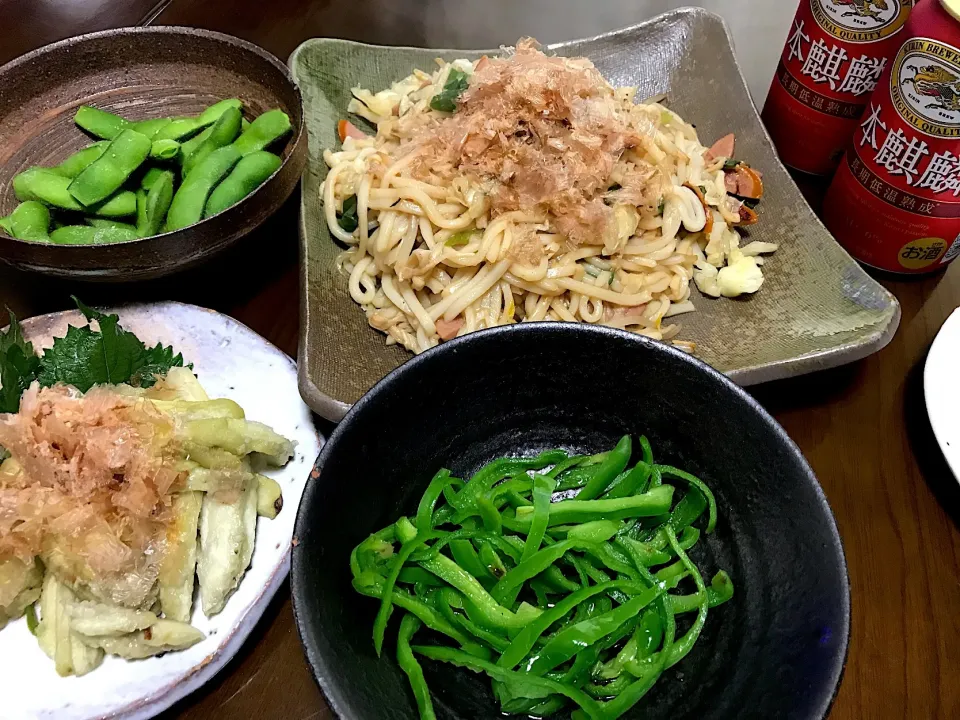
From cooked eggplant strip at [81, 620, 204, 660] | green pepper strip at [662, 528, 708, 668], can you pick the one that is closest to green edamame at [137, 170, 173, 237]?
cooked eggplant strip at [81, 620, 204, 660]

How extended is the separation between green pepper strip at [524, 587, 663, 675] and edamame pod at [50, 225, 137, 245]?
4.85 feet

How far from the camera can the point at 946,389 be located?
62.7 inches

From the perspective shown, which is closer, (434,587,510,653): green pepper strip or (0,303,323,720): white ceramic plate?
(434,587,510,653): green pepper strip

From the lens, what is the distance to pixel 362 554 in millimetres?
1145

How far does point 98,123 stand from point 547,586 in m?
1.93

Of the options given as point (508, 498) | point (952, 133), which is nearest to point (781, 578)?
point (508, 498)

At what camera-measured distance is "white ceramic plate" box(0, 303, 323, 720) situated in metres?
1.21

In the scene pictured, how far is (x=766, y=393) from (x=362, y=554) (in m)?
1.18

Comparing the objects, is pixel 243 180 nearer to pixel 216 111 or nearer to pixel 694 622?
pixel 216 111

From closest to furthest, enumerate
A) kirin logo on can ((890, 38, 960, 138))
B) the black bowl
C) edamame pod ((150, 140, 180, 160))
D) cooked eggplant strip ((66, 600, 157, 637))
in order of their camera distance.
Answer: the black bowl < cooked eggplant strip ((66, 600, 157, 637)) < kirin logo on can ((890, 38, 960, 138)) < edamame pod ((150, 140, 180, 160))

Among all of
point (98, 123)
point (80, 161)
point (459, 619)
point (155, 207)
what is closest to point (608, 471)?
point (459, 619)

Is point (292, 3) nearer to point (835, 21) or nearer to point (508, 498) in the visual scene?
point (835, 21)

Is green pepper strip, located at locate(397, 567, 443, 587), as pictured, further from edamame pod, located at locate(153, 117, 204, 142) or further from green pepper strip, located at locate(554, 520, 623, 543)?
edamame pod, located at locate(153, 117, 204, 142)

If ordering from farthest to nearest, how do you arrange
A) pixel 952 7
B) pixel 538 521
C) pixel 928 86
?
pixel 928 86 → pixel 952 7 → pixel 538 521
